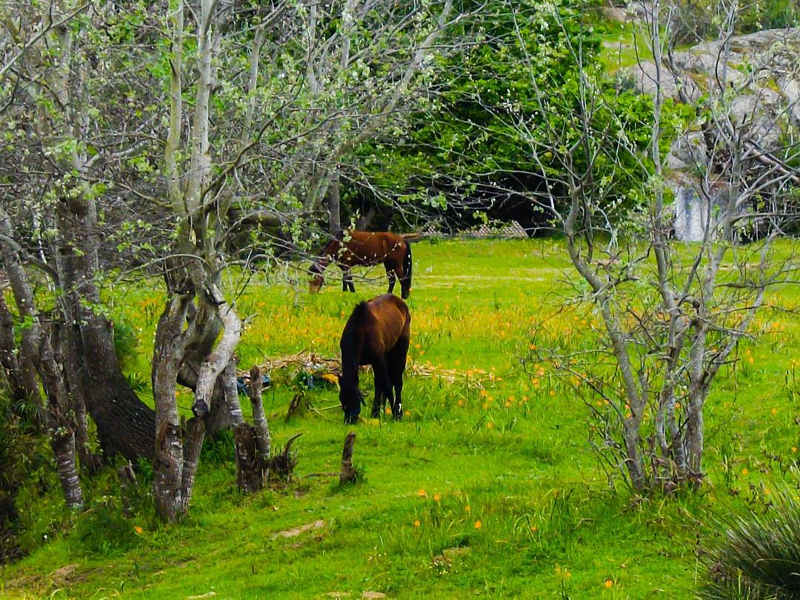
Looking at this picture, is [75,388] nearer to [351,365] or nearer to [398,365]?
[351,365]

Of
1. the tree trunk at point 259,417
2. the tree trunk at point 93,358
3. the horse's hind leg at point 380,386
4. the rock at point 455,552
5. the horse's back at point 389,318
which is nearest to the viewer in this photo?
the rock at point 455,552

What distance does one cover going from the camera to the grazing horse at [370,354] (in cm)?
1462

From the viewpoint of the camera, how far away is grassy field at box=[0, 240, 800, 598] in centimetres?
860

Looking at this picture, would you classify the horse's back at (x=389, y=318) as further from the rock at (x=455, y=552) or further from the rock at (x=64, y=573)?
the rock at (x=455, y=552)

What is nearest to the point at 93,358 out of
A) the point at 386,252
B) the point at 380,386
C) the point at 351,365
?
the point at 351,365

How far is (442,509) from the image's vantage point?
32.9 ft

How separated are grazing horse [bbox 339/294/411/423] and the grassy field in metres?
0.30

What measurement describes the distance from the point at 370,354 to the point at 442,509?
4966mm

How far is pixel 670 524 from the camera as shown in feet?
28.9

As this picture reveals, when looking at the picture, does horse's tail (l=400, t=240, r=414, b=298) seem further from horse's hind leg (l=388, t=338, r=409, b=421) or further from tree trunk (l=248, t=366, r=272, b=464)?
tree trunk (l=248, t=366, r=272, b=464)

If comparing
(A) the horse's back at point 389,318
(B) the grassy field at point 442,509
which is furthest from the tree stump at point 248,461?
(A) the horse's back at point 389,318

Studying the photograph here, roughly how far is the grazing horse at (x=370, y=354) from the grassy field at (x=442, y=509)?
0.30 meters

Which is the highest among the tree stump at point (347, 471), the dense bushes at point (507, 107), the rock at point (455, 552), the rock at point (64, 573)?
the dense bushes at point (507, 107)

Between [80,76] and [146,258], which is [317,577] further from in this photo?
[80,76]
